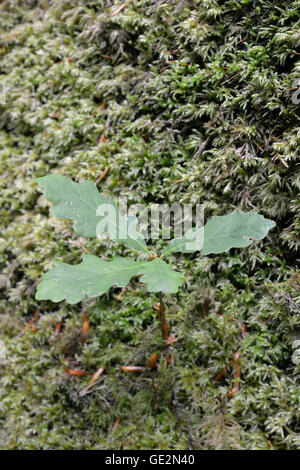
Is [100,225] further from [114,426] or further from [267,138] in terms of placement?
[114,426]

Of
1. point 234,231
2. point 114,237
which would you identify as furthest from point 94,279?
point 234,231

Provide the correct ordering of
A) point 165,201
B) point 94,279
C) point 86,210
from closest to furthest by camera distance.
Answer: point 94,279
point 86,210
point 165,201

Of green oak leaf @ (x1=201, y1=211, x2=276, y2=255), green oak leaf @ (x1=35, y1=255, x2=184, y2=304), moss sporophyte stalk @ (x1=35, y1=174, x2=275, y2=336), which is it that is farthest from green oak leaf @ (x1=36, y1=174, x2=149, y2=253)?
green oak leaf @ (x1=201, y1=211, x2=276, y2=255)

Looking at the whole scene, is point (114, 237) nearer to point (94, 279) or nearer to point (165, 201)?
point (94, 279)

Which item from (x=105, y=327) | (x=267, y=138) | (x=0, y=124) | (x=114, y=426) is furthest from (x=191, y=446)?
(x=0, y=124)

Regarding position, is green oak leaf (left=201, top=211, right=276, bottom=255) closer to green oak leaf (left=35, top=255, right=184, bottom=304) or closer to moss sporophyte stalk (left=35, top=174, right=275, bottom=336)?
moss sporophyte stalk (left=35, top=174, right=275, bottom=336)
